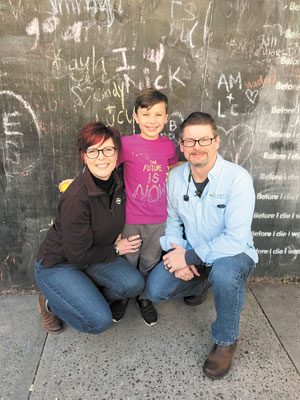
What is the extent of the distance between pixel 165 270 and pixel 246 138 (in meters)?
1.40

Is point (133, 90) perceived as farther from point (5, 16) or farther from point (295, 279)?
point (295, 279)

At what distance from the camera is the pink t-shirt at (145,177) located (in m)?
2.41

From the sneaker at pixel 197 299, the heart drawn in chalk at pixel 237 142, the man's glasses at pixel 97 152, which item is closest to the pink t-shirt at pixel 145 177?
the man's glasses at pixel 97 152

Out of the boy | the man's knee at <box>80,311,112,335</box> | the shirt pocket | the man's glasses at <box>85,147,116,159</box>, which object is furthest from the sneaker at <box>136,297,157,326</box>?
the man's glasses at <box>85,147,116,159</box>

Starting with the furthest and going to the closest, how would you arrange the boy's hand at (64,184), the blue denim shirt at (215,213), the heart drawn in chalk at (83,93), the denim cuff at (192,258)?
1. the boy's hand at (64,184)
2. the heart drawn in chalk at (83,93)
3. the denim cuff at (192,258)
4. the blue denim shirt at (215,213)

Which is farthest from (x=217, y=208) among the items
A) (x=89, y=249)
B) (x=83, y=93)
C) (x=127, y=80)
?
(x=83, y=93)

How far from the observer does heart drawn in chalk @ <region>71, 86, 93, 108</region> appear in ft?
8.43

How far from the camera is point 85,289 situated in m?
2.25

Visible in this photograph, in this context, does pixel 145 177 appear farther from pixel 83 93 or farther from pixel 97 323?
pixel 97 323

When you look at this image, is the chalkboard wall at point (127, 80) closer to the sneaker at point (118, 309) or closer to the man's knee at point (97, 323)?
the sneaker at point (118, 309)

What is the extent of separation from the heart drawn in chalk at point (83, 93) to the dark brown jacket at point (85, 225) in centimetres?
75

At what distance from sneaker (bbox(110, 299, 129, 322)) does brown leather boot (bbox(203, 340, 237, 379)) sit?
2.61 feet

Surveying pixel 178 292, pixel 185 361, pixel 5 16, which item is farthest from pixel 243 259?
pixel 5 16

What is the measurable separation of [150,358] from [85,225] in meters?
1.09
